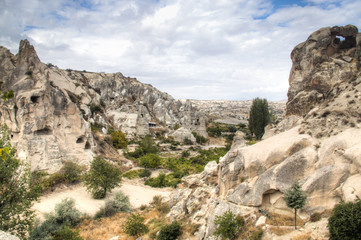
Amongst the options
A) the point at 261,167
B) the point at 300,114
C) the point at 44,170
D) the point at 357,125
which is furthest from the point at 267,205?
the point at 44,170

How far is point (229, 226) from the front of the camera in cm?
871

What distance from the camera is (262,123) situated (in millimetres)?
45562

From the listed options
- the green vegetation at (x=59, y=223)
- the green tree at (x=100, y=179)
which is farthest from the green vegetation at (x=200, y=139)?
the green vegetation at (x=59, y=223)

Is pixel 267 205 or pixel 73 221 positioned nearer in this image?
pixel 267 205

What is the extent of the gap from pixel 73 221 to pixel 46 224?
190 cm

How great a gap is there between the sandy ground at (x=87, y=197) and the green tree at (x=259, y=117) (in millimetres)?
29247

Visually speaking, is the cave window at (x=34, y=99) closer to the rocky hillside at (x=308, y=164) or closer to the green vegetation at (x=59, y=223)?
the green vegetation at (x=59, y=223)

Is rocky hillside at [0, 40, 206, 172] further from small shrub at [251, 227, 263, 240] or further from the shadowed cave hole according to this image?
small shrub at [251, 227, 263, 240]

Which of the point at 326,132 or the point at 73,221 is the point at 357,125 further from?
the point at 73,221

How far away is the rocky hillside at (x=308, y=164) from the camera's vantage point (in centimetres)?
814

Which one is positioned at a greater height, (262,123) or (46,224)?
(262,123)

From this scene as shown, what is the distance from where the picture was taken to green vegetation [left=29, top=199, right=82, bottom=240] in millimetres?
11328

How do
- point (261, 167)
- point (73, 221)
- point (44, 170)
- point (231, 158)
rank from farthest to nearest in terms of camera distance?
point (44, 170)
point (73, 221)
point (231, 158)
point (261, 167)

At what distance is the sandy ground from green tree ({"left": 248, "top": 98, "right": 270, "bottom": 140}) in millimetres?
29247
